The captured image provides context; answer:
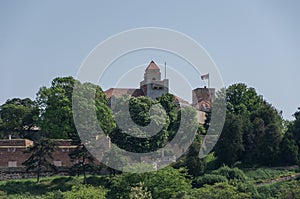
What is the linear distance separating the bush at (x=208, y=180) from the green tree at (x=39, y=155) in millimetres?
8208

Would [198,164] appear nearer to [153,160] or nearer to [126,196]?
[153,160]

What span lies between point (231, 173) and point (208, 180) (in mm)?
1545

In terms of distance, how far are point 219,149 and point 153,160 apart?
398cm

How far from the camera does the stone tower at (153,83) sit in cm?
6106

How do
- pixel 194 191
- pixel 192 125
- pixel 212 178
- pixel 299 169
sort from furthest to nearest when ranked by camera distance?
1. pixel 192 125
2. pixel 299 169
3. pixel 212 178
4. pixel 194 191

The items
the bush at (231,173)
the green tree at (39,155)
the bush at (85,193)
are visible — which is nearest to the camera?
the bush at (85,193)

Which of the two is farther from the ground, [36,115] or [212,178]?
[36,115]

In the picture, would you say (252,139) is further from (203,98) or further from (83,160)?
(203,98)

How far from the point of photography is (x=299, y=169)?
45375 millimetres

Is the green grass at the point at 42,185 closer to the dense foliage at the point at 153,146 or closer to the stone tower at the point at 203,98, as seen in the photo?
the dense foliage at the point at 153,146

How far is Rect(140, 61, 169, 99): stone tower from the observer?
61.1m

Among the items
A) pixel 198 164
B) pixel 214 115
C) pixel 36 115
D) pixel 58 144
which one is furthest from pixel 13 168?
pixel 214 115

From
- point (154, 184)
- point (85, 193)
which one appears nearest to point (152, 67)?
point (154, 184)

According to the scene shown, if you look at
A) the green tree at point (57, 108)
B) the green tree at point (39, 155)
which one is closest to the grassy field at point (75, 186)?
the green tree at point (39, 155)
